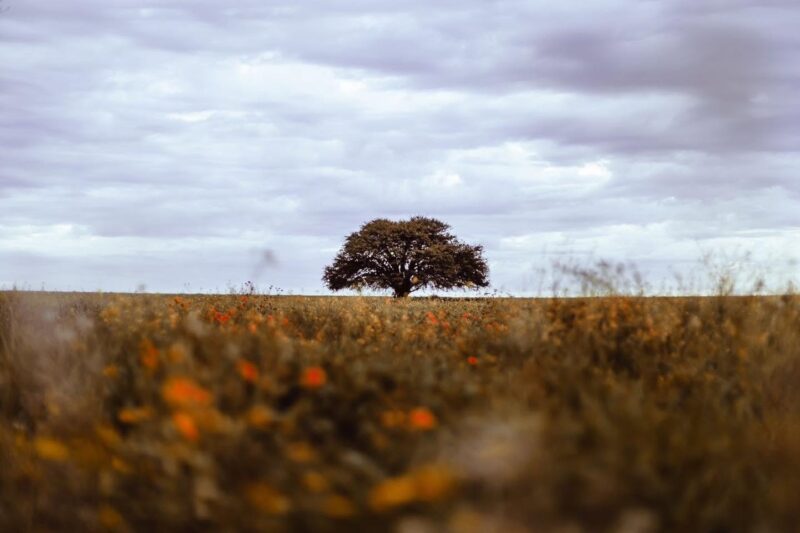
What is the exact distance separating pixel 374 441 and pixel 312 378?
0.54 m

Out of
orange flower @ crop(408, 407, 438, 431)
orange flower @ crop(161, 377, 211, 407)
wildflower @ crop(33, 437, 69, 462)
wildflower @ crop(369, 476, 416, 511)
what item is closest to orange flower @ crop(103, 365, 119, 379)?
wildflower @ crop(33, 437, 69, 462)

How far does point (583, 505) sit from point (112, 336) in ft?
16.7

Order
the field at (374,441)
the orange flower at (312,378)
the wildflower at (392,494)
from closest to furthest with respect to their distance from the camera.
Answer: the wildflower at (392,494), the field at (374,441), the orange flower at (312,378)

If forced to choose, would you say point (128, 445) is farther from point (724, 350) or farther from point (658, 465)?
point (724, 350)

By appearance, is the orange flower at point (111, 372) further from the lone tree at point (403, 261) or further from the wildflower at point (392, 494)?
the lone tree at point (403, 261)

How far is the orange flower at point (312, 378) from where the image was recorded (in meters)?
4.11

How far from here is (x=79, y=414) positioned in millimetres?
5098

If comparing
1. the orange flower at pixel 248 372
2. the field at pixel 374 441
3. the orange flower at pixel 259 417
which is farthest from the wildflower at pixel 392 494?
the orange flower at pixel 248 372

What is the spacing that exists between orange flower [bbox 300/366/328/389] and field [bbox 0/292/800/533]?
3cm

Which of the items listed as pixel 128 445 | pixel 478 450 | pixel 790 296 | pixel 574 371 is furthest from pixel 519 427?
pixel 790 296

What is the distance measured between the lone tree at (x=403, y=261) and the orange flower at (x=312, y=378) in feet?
111

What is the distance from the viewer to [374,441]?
3.77m

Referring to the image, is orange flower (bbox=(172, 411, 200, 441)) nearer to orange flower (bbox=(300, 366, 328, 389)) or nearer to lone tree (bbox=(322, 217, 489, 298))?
orange flower (bbox=(300, 366, 328, 389))

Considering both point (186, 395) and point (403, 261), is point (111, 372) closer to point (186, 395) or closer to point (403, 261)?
point (186, 395)
